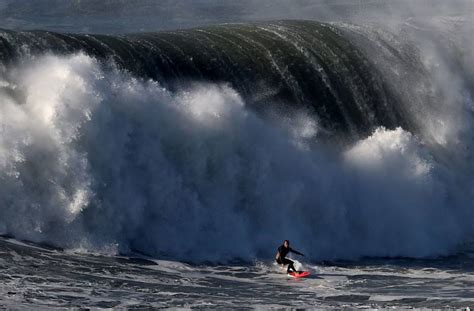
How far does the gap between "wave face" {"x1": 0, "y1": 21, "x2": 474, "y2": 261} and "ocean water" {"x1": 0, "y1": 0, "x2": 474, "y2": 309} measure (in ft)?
0.16

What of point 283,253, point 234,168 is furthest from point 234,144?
point 283,253

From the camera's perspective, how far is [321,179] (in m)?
26.9

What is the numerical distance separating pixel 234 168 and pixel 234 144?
68 centimetres

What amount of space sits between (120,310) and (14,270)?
291 centimetres

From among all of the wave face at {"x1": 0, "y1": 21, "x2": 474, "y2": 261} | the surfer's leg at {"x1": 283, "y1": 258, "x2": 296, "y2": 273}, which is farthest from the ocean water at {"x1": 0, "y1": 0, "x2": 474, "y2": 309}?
the surfer's leg at {"x1": 283, "y1": 258, "x2": 296, "y2": 273}

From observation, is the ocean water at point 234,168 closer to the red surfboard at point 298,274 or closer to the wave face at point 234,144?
the wave face at point 234,144

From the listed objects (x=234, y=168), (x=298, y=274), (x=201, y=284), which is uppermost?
(x=234, y=168)

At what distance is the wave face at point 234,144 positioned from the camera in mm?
22734

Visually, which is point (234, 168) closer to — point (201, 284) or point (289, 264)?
point (289, 264)

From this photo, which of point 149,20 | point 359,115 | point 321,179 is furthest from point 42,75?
point 149,20

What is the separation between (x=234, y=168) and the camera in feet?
83.3

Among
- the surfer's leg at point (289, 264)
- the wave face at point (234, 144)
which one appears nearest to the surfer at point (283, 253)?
the surfer's leg at point (289, 264)

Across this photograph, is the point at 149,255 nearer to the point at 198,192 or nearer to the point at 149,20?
the point at 198,192

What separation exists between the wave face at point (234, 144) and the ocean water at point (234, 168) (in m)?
0.05
